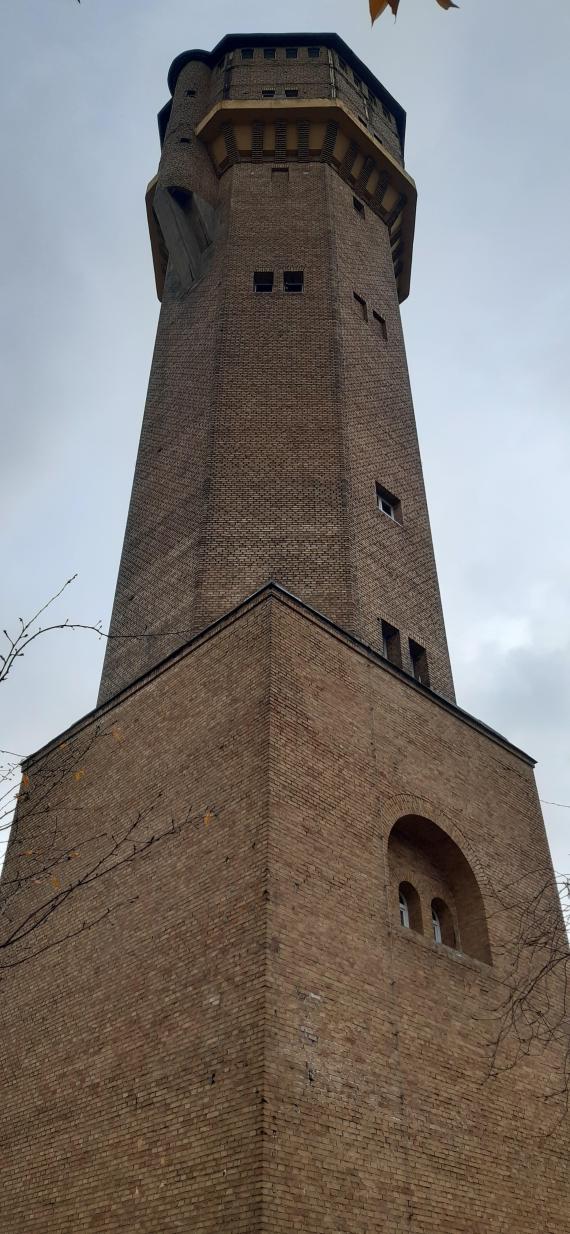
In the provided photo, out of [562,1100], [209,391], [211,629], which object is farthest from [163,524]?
[562,1100]

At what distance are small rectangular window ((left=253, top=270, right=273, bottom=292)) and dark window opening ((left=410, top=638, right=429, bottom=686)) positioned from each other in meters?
7.90

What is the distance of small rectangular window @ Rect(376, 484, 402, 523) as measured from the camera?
17047mm

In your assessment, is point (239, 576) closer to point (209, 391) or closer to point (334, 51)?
point (209, 391)

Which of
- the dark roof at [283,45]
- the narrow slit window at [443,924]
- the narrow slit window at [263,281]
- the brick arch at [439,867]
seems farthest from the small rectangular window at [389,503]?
the dark roof at [283,45]

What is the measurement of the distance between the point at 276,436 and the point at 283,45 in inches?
508

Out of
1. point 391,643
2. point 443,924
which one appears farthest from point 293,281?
point 443,924

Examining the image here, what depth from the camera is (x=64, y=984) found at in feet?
38.3

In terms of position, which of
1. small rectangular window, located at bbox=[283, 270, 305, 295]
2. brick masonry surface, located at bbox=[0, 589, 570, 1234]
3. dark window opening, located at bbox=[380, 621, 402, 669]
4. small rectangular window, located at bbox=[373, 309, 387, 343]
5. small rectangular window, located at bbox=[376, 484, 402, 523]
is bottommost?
brick masonry surface, located at bbox=[0, 589, 570, 1234]

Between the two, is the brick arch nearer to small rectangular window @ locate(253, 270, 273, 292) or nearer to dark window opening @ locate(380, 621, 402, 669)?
dark window opening @ locate(380, 621, 402, 669)

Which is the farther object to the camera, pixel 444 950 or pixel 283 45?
pixel 283 45

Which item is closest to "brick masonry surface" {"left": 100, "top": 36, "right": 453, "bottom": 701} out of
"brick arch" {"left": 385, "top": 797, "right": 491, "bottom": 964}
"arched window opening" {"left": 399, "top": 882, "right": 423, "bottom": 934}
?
"brick arch" {"left": 385, "top": 797, "right": 491, "bottom": 964}

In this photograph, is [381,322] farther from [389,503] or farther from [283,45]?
[283,45]

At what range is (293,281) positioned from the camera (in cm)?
1894

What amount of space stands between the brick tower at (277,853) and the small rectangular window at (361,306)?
0.10 metres
